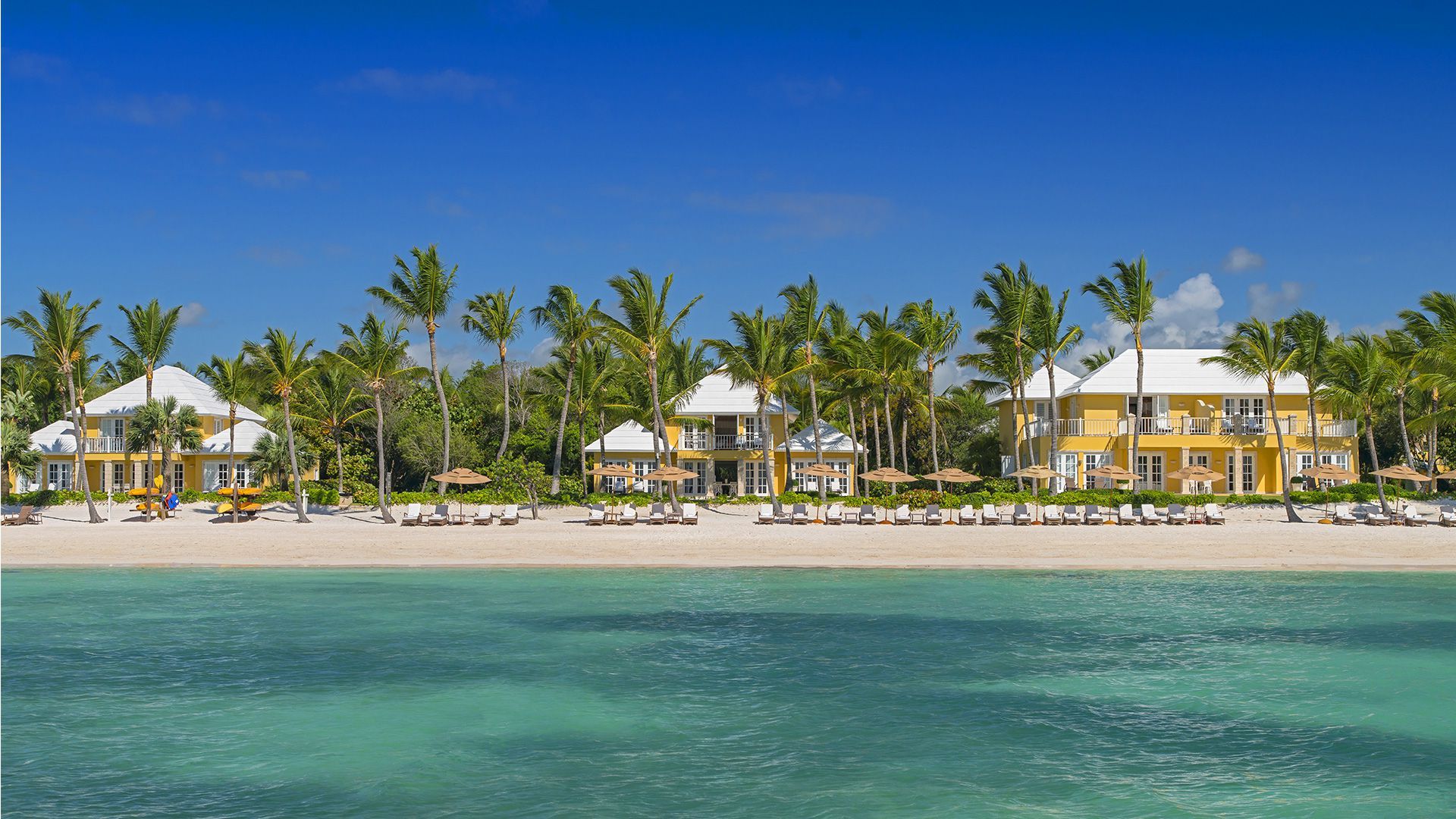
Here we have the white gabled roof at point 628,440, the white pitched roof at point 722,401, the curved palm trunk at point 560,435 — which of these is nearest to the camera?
the curved palm trunk at point 560,435

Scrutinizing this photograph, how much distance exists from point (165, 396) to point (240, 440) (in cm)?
363

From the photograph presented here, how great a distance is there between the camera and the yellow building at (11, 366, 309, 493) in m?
52.0

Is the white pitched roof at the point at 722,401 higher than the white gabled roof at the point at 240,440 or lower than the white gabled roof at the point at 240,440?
higher

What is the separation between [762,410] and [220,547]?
19349mm

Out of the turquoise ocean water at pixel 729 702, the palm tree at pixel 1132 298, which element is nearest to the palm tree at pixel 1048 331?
the palm tree at pixel 1132 298

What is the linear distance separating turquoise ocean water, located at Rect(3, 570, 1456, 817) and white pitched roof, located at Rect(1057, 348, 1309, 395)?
2527 cm

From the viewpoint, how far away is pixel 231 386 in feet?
164

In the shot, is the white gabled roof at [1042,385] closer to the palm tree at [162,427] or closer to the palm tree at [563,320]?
the palm tree at [563,320]

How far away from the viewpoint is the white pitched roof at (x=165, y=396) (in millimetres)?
52875

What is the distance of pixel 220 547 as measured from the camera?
3094 centimetres

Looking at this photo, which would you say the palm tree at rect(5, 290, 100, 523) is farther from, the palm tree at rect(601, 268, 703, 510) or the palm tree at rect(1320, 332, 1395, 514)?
the palm tree at rect(1320, 332, 1395, 514)

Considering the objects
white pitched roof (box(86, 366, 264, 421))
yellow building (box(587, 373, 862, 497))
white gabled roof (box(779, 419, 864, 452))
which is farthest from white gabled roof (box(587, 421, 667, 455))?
white pitched roof (box(86, 366, 264, 421))

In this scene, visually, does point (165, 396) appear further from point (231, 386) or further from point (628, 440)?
point (628, 440)

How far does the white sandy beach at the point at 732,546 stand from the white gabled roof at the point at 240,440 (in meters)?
14.8
